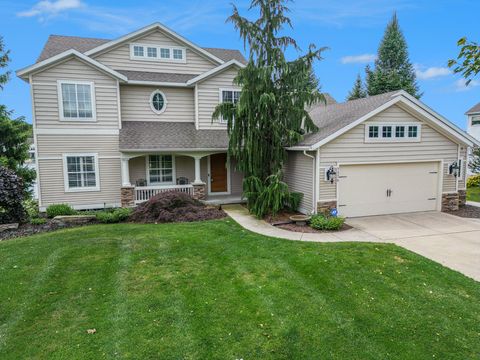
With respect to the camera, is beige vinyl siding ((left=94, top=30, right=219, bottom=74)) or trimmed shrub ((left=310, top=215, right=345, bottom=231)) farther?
beige vinyl siding ((left=94, top=30, right=219, bottom=74))

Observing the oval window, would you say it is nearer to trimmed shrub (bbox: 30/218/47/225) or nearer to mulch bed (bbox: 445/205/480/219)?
trimmed shrub (bbox: 30/218/47/225)

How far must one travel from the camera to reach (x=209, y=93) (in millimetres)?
14578

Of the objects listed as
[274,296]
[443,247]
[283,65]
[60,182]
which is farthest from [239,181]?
[274,296]

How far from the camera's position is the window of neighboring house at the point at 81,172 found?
12.8m

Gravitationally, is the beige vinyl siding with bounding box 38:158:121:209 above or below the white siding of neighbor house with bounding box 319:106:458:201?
below

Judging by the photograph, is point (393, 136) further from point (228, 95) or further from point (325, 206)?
point (228, 95)

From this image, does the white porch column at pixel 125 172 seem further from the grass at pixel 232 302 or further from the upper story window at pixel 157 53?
the upper story window at pixel 157 53

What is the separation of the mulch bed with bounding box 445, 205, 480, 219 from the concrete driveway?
0.63 metres

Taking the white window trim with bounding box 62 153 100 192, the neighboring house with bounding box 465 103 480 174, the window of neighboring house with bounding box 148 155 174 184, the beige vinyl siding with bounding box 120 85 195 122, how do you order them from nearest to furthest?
the white window trim with bounding box 62 153 100 192 → the beige vinyl siding with bounding box 120 85 195 122 → the window of neighboring house with bounding box 148 155 174 184 → the neighboring house with bounding box 465 103 480 174

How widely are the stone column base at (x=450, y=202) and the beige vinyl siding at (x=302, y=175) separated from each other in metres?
5.81

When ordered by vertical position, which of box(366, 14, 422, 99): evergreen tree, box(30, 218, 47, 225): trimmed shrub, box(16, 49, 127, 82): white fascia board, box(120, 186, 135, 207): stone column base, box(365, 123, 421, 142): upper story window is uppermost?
box(366, 14, 422, 99): evergreen tree

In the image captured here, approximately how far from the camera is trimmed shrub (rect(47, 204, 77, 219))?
11.8 m

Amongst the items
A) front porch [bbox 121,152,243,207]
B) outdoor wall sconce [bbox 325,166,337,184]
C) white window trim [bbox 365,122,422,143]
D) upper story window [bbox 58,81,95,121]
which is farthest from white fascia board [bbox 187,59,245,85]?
outdoor wall sconce [bbox 325,166,337,184]

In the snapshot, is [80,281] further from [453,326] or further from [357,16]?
[357,16]
